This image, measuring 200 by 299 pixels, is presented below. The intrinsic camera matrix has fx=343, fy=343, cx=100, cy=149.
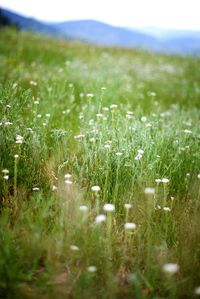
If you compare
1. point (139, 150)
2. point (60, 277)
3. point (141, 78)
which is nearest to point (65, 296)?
point (60, 277)

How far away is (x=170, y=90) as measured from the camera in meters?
9.40

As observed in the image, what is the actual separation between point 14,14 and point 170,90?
17974cm

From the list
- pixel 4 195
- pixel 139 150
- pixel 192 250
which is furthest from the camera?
pixel 139 150

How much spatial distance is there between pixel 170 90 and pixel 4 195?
731 cm

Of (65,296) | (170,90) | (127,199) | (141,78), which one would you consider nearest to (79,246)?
(65,296)

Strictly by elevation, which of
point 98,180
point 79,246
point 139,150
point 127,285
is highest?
point 139,150

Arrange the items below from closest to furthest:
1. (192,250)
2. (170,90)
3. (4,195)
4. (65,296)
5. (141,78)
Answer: (65,296), (192,250), (4,195), (170,90), (141,78)

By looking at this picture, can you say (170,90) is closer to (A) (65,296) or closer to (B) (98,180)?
(B) (98,180)

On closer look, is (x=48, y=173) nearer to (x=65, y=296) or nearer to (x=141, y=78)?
(x=65, y=296)

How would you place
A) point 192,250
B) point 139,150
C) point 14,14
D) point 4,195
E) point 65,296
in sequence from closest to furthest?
point 65,296, point 192,250, point 4,195, point 139,150, point 14,14

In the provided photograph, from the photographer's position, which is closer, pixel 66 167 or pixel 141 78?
pixel 66 167

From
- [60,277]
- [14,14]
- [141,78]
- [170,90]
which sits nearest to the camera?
[60,277]

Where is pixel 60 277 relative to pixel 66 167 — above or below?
below

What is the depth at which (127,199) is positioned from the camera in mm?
3049
